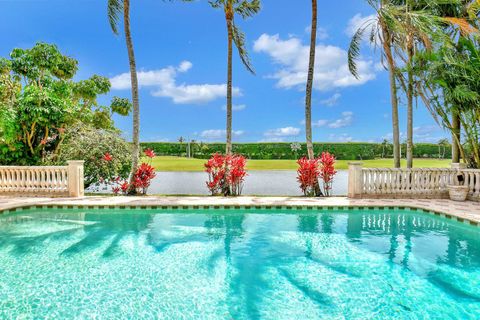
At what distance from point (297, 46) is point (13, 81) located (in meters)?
14.6

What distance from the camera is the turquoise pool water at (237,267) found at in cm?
408

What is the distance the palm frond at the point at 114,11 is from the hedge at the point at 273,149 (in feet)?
85.4

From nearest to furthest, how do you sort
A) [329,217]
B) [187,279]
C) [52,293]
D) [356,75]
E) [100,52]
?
1. [52,293]
2. [187,279]
3. [329,217]
4. [356,75]
5. [100,52]

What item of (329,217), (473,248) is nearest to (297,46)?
(329,217)

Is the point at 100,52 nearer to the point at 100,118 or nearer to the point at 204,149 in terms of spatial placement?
the point at 100,118

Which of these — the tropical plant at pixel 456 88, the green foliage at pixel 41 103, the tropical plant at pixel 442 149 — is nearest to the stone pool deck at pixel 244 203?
the tropical plant at pixel 456 88

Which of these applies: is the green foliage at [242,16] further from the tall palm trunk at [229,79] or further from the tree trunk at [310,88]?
the tree trunk at [310,88]

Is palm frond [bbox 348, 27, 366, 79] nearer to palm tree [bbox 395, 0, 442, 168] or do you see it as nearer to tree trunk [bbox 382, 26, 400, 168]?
tree trunk [bbox 382, 26, 400, 168]

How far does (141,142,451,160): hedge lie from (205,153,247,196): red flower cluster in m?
25.3

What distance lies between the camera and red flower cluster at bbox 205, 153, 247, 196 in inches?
446

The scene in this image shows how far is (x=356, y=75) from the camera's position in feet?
40.5

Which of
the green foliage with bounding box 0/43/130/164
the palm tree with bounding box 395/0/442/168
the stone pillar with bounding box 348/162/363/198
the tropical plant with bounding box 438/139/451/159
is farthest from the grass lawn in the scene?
the stone pillar with bounding box 348/162/363/198

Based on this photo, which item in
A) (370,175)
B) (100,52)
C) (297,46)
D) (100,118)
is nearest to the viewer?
(370,175)

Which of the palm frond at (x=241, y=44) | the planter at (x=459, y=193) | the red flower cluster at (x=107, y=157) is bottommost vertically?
the planter at (x=459, y=193)
